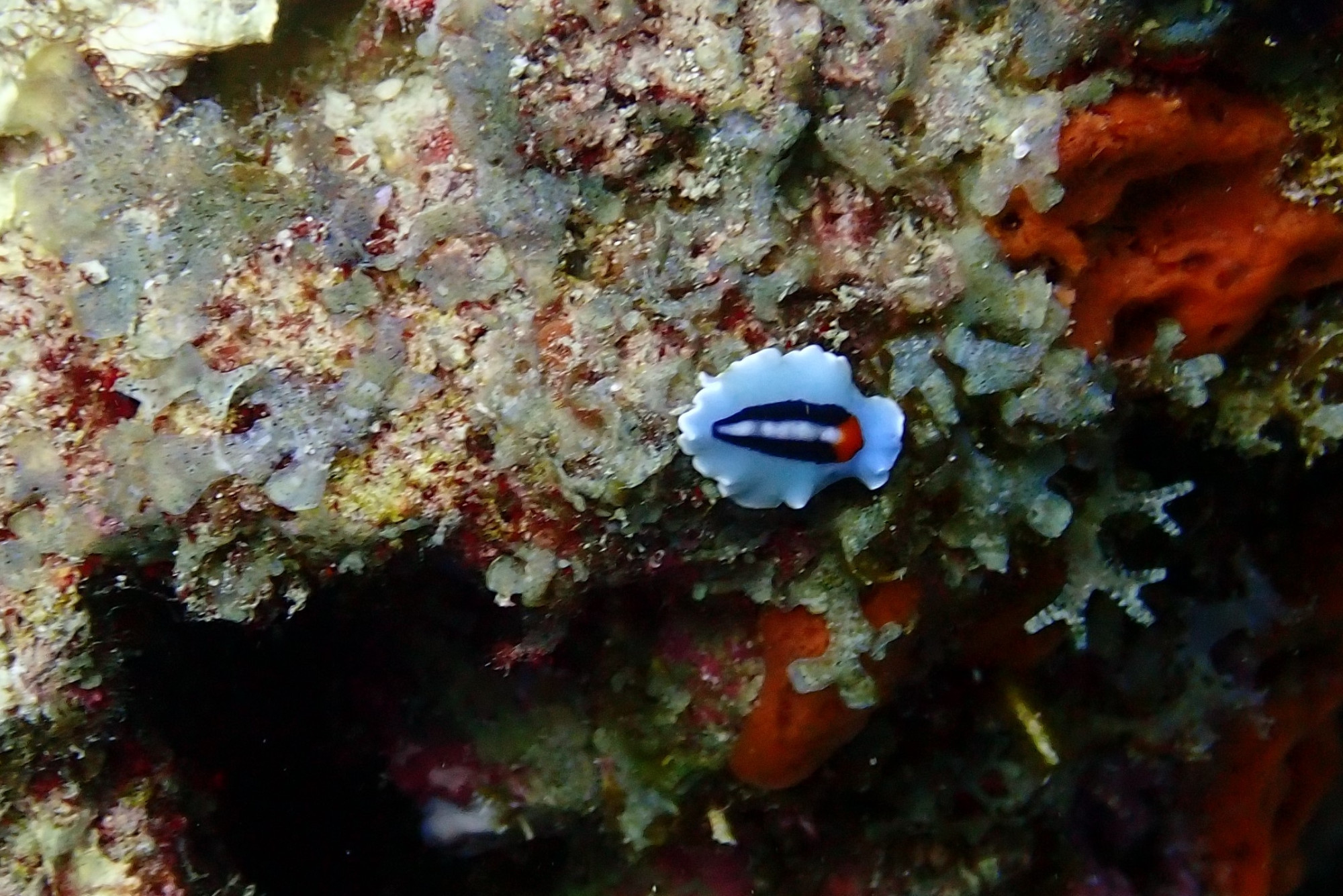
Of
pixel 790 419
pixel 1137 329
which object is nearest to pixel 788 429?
pixel 790 419

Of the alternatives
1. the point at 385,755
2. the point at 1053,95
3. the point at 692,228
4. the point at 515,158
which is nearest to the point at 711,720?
the point at 385,755

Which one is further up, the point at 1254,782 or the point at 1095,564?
the point at 1095,564

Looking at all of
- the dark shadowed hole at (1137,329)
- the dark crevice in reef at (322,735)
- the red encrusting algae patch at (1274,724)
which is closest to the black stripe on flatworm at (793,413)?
the dark shadowed hole at (1137,329)

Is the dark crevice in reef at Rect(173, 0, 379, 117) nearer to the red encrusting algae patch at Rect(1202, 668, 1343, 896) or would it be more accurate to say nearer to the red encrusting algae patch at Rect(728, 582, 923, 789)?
the red encrusting algae patch at Rect(728, 582, 923, 789)

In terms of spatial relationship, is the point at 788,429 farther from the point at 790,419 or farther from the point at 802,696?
the point at 802,696

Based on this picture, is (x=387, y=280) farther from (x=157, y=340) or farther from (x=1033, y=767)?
(x=1033, y=767)
